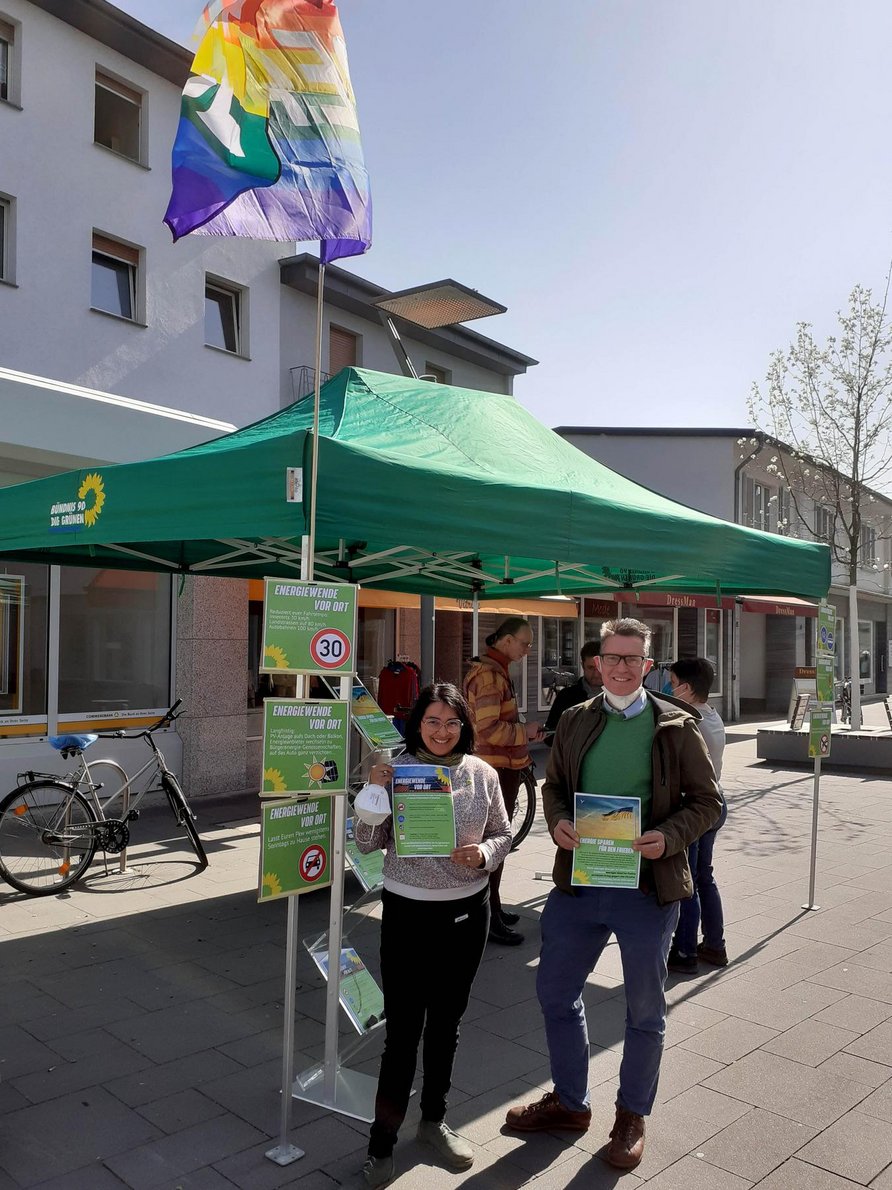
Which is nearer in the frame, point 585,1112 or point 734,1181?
point 734,1181

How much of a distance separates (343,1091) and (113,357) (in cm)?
1069

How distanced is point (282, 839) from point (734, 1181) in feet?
5.98

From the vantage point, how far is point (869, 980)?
505 cm

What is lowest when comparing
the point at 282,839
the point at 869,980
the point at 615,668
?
the point at 869,980

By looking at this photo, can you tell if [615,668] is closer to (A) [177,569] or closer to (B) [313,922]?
(B) [313,922]

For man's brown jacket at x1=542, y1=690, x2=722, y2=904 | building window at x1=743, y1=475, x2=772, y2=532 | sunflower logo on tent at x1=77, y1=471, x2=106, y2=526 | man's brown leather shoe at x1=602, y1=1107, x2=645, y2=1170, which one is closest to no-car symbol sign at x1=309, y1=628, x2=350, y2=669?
man's brown jacket at x1=542, y1=690, x2=722, y2=904

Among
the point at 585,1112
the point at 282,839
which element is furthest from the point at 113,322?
the point at 585,1112

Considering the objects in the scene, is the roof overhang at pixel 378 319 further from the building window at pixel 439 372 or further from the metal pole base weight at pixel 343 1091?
the metal pole base weight at pixel 343 1091

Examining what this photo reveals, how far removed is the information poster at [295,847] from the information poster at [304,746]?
0.08m

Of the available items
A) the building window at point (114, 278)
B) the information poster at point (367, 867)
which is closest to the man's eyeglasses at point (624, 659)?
the information poster at point (367, 867)

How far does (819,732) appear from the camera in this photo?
6.48m

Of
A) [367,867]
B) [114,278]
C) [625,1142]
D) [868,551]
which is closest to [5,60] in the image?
[114,278]

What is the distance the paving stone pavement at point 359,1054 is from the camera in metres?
3.17

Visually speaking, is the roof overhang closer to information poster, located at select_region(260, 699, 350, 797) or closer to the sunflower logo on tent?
the sunflower logo on tent
